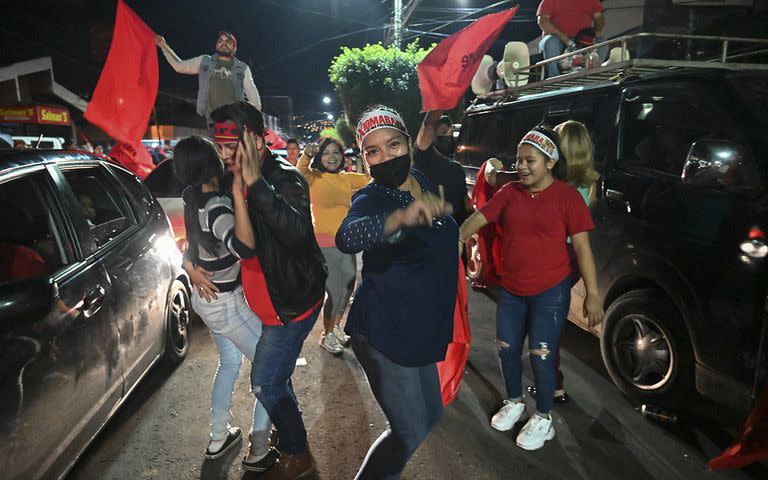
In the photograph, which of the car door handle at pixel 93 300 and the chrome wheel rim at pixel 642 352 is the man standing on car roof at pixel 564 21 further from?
the car door handle at pixel 93 300

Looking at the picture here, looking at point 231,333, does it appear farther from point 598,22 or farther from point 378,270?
point 598,22

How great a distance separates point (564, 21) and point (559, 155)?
3.86 metres

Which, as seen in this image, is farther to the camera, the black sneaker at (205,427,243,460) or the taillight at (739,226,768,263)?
the black sneaker at (205,427,243,460)

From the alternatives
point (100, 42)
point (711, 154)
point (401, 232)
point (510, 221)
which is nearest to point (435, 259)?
point (401, 232)

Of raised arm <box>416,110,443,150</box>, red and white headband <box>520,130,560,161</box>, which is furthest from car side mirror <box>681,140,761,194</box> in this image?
raised arm <box>416,110,443,150</box>

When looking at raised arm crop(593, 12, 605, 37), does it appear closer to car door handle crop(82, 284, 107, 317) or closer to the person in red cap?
the person in red cap

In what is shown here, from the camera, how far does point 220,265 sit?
253cm

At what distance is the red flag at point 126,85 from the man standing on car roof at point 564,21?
4479mm

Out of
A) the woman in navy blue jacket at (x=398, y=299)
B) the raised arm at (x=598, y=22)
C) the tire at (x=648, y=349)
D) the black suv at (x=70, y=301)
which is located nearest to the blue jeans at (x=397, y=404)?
the woman in navy blue jacket at (x=398, y=299)

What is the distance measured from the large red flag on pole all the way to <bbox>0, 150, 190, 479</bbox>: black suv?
470mm

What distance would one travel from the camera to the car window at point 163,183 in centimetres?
642

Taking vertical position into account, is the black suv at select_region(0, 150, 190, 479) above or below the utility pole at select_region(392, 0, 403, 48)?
below

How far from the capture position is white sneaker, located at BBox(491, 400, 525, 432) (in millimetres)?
3143

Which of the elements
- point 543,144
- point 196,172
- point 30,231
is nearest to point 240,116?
point 196,172
